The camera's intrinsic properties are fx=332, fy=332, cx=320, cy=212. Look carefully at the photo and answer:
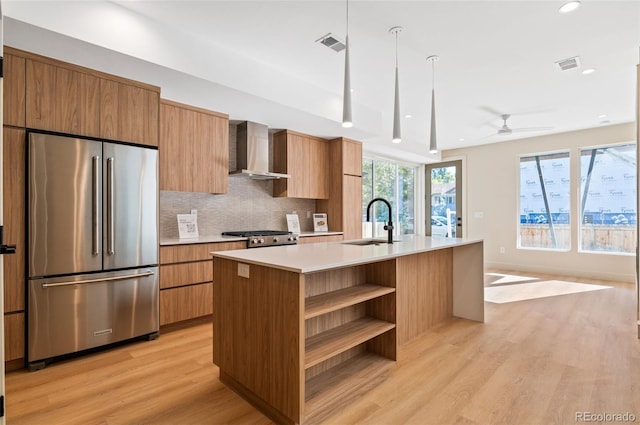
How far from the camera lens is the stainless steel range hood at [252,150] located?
14.2 feet

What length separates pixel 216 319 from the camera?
2340 mm

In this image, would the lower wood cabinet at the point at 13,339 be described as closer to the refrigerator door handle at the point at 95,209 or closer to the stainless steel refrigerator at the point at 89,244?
the stainless steel refrigerator at the point at 89,244

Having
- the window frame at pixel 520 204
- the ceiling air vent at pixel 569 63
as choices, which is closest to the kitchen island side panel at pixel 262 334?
the ceiling air vent at pixel 569 63

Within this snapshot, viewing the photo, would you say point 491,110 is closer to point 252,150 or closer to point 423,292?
point 423,292

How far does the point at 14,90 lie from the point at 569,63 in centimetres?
498

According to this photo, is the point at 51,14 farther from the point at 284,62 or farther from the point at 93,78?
the point at 284,62

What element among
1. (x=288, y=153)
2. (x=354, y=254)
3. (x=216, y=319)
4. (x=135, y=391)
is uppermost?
(x=288, y=153)

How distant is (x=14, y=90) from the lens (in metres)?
2.40

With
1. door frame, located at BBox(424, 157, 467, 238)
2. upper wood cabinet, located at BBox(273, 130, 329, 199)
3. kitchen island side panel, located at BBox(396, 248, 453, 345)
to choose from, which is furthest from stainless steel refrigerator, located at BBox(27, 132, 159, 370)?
door frame, located at BBox(424, 157, 467, 238)

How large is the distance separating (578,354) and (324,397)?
7.19 ft

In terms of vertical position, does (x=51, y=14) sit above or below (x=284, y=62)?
below

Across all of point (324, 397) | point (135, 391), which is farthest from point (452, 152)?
point (135, 391)

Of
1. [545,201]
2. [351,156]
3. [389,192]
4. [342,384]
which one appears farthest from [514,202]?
[342,384]

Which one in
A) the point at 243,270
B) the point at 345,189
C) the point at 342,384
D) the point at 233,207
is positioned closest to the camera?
the point at 243,270
